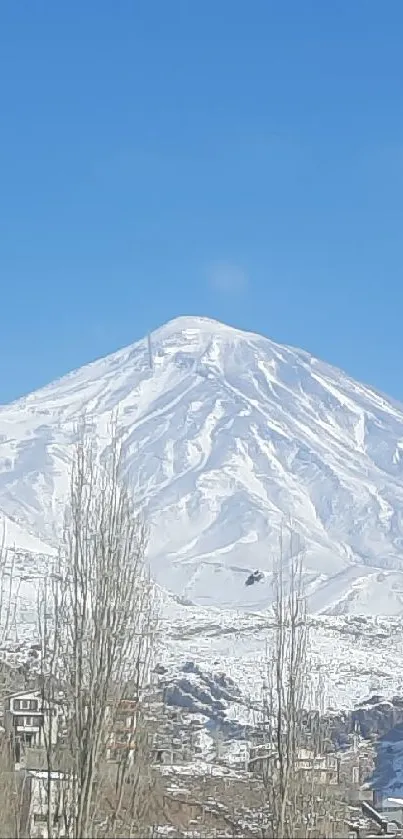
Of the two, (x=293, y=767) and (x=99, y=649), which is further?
(x=293, y=767)

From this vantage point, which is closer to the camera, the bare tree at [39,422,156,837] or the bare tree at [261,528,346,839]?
the bare tree at [39,422,156,837]

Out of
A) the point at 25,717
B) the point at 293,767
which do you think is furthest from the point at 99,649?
the point at 25,717

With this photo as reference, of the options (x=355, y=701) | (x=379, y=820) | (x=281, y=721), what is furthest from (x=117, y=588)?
(x=355, y=701)

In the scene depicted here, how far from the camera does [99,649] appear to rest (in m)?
16.2

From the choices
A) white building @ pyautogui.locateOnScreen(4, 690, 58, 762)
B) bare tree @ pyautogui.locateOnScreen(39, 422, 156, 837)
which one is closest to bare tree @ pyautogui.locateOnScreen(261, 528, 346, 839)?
bare tree @ pyautogui.locateOnScreen(39, 422, 156, 837)

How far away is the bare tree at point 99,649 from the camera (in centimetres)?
1548

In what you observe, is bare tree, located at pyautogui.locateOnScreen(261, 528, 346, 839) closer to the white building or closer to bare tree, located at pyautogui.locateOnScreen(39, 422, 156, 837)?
bare tree, located at pyautogui.locateOnScreen(39, 422, 156, 837)

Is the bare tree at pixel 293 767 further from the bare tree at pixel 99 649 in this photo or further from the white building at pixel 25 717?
the white building at pixel 25 717

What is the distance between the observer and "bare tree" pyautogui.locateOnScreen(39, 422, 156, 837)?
15.5 m

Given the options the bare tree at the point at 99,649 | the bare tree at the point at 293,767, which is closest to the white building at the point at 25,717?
the bare tree at the point at 293,767

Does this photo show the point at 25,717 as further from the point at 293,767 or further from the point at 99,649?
the point at 99,649

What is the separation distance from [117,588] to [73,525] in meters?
1.09

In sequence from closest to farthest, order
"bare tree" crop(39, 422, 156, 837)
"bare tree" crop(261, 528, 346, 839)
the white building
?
"bare tree" crop(39, 422, 156, 837) < "bare tree" crop(261, 528, 346, 839) < the white building

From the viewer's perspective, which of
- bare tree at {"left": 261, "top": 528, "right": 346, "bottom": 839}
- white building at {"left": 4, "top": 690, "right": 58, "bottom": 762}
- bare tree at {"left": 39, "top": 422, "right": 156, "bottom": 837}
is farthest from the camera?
white building at {"left": 4, "top": 690, "right": 58, "bottom": 762}
